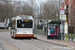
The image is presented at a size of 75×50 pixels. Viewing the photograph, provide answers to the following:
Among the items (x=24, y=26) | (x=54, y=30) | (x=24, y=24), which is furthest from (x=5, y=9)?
(x=54, y=30)

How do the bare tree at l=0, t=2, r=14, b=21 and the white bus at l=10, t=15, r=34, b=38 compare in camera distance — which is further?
the bare tree at l=0, t=2, r=14, b=21

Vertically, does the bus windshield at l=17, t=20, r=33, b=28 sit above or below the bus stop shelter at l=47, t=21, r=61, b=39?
above

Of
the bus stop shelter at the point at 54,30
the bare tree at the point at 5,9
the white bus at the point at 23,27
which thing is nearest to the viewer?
the bus stop shelter at the point at 54,30

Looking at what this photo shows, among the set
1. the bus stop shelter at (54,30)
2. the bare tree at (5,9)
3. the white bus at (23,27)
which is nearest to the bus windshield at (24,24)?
the white bus at (23,27)

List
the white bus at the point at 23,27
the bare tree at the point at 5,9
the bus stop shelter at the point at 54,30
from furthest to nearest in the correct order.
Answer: the bare tree at the point at 5,9, the white bus at the point at 23,27, the bus stop shelter at the point at 54,30

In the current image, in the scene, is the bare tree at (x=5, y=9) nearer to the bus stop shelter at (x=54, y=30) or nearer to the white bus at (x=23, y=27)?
the white bus at (x=23, y=27)

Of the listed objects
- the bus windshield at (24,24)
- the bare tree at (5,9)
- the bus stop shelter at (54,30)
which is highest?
the bare tree at (5,9)

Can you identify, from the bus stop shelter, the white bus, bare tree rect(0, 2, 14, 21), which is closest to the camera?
the bus stop shelter

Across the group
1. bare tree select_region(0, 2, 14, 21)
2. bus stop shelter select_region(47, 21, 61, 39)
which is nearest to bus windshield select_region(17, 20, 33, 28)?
bus stop shelter select_region(47, 21, 61, 39)

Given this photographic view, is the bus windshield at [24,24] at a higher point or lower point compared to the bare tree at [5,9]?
lower

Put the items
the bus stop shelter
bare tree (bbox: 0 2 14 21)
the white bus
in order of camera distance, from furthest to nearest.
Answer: bare tree (bbox: 0 2 14 21) → the white bus → the bus stop shelter

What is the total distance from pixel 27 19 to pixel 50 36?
3.73m

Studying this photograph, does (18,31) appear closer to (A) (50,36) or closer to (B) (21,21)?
(B) (21,21)

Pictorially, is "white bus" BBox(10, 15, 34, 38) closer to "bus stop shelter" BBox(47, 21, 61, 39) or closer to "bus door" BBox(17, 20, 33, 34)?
"bus door" BBox(17, 20, 33, 34)
